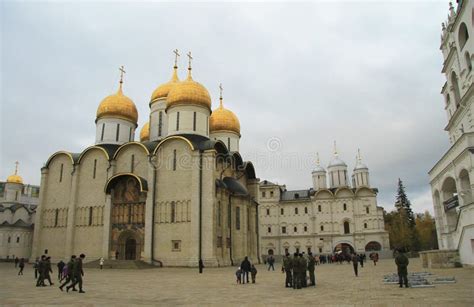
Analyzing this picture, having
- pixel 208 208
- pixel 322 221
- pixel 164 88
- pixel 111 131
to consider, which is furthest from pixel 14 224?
pixel 322 221

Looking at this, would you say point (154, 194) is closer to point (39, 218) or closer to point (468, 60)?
point (39, 218)

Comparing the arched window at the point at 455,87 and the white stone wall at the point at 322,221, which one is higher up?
the arched window at the point at 455,87

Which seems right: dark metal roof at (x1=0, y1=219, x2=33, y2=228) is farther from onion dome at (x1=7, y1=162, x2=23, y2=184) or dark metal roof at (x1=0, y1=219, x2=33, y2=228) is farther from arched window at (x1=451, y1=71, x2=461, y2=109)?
arched window at (x1=451, y1=71, x2=461, y2=109)

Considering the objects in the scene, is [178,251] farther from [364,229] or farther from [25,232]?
[364,229]

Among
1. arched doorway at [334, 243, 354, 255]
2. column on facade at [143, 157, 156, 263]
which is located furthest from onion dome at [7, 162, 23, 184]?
arched doorway at [334, 243, 354, 255]

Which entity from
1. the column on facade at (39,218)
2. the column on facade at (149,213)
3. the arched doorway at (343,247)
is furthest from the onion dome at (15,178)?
the arched doorway at (343,247)

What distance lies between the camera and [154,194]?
2878cm

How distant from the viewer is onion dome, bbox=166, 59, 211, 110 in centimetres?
3212

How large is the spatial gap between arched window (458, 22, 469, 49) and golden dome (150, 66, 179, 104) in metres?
24.0

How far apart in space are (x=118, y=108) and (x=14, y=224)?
61.6ft

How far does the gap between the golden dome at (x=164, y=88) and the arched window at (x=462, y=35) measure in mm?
24008

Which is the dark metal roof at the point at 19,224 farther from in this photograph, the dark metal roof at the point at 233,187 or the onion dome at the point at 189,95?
the dark metal roof at the point at 233,187

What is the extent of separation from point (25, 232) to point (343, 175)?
4423 cm

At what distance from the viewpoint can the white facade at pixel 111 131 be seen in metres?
34.9
